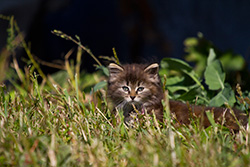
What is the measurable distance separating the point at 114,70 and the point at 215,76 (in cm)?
108

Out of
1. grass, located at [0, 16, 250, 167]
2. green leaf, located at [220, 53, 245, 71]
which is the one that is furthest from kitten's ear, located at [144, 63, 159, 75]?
green leaf, located at [220, 53, 245, 71]

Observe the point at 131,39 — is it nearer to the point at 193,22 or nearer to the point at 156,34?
the point at 156,34

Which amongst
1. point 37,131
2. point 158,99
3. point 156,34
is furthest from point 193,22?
point 37,131

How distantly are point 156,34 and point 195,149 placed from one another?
4088mm

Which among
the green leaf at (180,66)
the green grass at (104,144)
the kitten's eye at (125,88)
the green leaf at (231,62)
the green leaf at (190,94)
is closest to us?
the green grass at (104,144)

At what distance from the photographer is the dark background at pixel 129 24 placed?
5586 mm

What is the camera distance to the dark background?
559cm

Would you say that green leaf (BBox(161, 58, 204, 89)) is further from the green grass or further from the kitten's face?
the green grass

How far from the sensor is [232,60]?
4398 millimetres

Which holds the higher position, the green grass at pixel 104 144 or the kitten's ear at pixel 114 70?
the kitten's ear at pixel 114 70

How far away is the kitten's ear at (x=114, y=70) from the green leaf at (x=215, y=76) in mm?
940

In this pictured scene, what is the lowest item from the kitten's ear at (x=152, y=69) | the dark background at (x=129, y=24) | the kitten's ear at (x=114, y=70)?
A: the kitten's ear at (x=114, y=70)

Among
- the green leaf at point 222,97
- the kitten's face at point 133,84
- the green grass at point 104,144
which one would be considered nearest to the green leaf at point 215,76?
the green leaf at point 222,97

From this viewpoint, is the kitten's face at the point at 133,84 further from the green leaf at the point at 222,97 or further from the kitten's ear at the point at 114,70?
the green leaf at the point at 222,97
